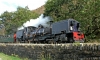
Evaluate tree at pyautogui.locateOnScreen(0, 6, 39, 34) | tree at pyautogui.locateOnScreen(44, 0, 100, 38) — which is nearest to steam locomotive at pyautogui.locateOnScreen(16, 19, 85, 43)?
tree at pyautogui.locateOnScreen(44, 0, 100, 38)

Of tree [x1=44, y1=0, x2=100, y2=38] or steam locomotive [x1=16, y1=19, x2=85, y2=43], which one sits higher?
tree [x1=44, y1=0, x2=100, y2=38]

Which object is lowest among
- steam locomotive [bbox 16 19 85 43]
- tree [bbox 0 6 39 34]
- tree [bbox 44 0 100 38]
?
steam locomotive [bbox 16 19 85 43]

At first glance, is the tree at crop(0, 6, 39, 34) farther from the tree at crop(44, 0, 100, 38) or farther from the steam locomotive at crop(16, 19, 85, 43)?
the steam locomotive at crop(16, 19, 85, 43)

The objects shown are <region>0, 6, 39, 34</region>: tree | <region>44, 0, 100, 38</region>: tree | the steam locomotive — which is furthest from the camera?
<region>0, 6, 39, 34</region>: tree

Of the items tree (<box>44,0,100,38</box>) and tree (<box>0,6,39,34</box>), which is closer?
tree (<box>44,0,100,38</box>)

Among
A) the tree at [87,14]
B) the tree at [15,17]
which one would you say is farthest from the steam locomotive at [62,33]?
the tree at [15,17]

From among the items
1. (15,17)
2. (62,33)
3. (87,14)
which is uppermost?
(15,17)

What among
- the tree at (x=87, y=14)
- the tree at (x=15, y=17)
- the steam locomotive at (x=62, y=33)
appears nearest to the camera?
the steam locomotive at (x=62, y=33)

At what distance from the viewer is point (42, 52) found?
1373 centimetres

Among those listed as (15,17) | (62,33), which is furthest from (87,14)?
(15,17)

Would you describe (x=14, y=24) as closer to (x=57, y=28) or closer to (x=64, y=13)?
(x=64, y=13)

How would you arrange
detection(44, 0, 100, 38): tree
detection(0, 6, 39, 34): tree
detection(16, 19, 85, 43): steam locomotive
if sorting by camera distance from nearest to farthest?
detection(16, 19, 85, 43): steam locomotive
detection(44, 0, 100, 38): tree
detection(0, 6, 39, 34): tree

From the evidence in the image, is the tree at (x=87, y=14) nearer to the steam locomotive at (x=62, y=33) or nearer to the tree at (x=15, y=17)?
the steam locomotive at (x=62, y=33)

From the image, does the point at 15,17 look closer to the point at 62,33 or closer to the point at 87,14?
the point at 87,14
